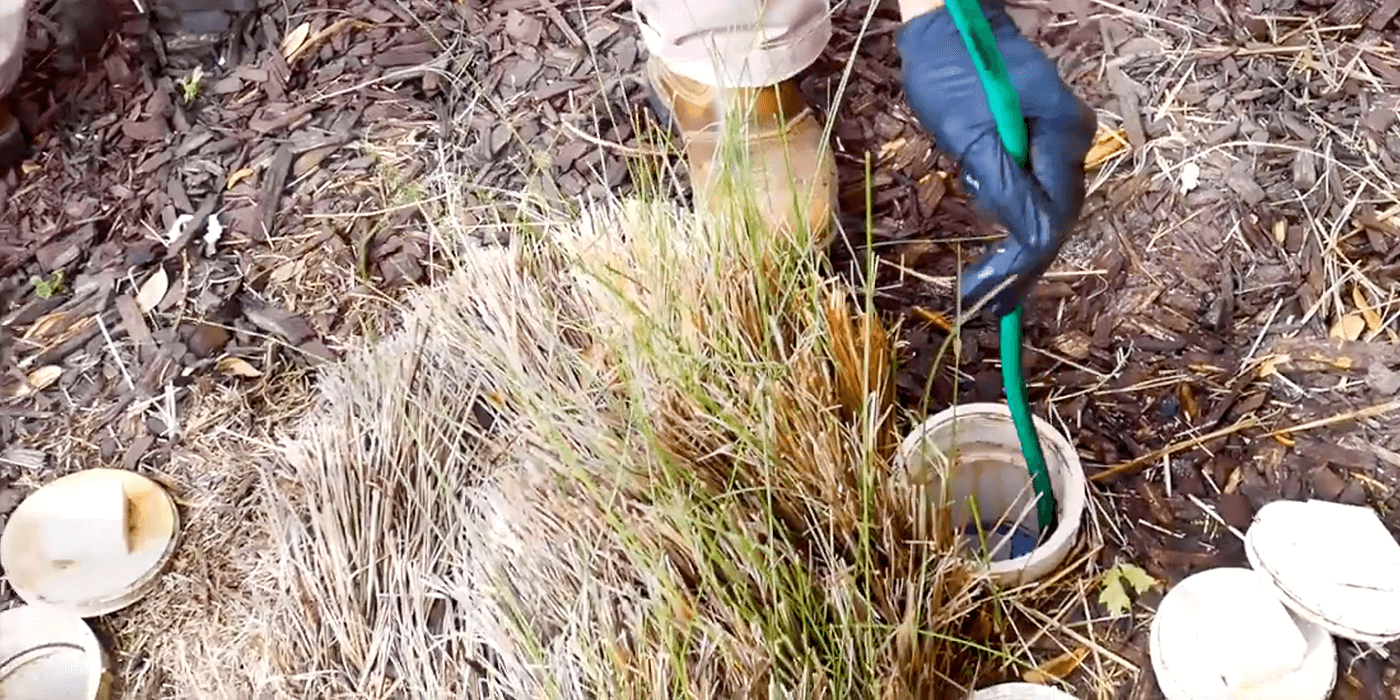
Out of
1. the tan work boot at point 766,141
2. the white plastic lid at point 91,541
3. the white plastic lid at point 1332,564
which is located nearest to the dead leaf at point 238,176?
the white plastic lid at point 91,541

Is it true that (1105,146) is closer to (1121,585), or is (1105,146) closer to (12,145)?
(1121,585)

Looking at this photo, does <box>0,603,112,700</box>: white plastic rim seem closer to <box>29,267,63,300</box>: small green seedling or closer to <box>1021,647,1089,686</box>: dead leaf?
<box>29,267,63,300</box>: small green seedling

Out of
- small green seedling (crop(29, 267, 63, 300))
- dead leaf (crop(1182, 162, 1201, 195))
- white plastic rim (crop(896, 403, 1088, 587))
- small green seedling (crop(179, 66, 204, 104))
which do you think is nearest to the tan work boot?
white plastic rim (crop(896, 403, 1088, 587))

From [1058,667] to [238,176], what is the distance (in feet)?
3.84

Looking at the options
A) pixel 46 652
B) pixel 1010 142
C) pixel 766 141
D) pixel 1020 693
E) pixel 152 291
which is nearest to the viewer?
pixel 1010 142

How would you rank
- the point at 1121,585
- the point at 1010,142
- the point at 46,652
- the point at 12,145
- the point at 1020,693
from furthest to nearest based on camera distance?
the point at 12,145 < the point at 46,652 < the point at 1121,585 < the point at 1020,693 < the point at 1010,142

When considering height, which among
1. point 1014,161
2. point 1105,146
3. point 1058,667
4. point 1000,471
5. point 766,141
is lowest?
point 1058,667

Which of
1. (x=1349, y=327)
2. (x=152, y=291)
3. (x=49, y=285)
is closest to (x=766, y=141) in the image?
(x=1349, y=327)

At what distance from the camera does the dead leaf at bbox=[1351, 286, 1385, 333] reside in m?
1.31

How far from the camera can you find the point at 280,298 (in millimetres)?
1497

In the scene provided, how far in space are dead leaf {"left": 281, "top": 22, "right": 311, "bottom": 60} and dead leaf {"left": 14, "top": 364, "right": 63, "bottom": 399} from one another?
1.70ft

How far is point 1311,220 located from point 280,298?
47.6 inches

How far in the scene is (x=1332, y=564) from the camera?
1086 mm

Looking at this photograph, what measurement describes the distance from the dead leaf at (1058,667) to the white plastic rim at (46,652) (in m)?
0.92
